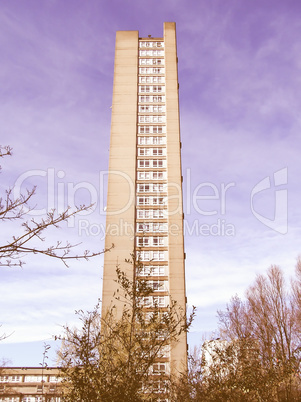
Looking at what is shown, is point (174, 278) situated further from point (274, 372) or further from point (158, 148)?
point (274, 372)

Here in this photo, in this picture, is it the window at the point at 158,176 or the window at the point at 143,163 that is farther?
the window at the point at 143,163

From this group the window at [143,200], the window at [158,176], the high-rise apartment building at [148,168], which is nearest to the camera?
the high-rise apartment building at [148,168]

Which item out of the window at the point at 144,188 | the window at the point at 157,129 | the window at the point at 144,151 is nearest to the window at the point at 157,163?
the window at the point at 144,151

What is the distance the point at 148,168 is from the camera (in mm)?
50938

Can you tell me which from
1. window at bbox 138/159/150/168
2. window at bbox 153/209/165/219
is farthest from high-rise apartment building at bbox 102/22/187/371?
window at bbox 153/209/165/219

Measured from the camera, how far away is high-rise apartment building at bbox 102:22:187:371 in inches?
1729

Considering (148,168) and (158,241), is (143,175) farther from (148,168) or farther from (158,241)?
(158,241)

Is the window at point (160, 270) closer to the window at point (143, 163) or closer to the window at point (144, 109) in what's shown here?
the window at point (143, 163)

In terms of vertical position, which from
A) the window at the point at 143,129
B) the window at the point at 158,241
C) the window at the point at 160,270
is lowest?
the window at the point at 160,270

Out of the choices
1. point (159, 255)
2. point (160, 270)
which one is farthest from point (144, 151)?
point (160, 270)

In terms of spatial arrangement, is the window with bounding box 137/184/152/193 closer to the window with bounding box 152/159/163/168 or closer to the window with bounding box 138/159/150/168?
the window with bounding box 138/159/150/168

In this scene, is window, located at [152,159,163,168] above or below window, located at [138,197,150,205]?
above

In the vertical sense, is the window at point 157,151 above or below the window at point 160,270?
above

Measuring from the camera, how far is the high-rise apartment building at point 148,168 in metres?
43.9
